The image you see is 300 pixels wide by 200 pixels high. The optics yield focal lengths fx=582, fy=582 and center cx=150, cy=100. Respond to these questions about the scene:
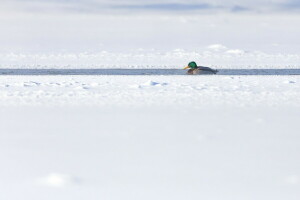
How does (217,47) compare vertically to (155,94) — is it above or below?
above

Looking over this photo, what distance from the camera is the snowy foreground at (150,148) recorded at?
2.68m

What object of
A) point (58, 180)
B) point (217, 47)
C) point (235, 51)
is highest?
point (217, 47)

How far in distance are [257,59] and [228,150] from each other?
16.3 m

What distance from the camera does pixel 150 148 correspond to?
3.55 metres

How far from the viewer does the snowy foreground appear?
8.79 ft

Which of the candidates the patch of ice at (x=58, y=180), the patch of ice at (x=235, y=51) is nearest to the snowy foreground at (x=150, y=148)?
the patch of ice at (x=58, y=180)

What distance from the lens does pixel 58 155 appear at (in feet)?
11.0

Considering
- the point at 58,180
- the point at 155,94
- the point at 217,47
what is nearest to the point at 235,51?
the point at 217,47

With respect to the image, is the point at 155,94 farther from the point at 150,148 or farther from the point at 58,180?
the point at 58,180

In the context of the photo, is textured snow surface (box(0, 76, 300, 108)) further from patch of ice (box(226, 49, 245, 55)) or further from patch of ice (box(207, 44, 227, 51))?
patch of ice (box(207, 44, 227, 51))

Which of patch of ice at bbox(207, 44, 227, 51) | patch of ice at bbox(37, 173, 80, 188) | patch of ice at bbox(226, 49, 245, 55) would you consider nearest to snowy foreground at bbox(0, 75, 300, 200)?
patch of ice at bbox(37, 173, 80, 188)

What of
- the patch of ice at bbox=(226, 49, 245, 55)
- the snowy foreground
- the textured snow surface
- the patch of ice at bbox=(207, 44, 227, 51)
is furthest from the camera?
the patch of ice at bbox=(207, 44, 227, 51)

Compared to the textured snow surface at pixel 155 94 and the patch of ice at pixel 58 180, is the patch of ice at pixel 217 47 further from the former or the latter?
the patch of ice at pixel 58 180

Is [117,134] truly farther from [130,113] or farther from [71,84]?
[71,84]
